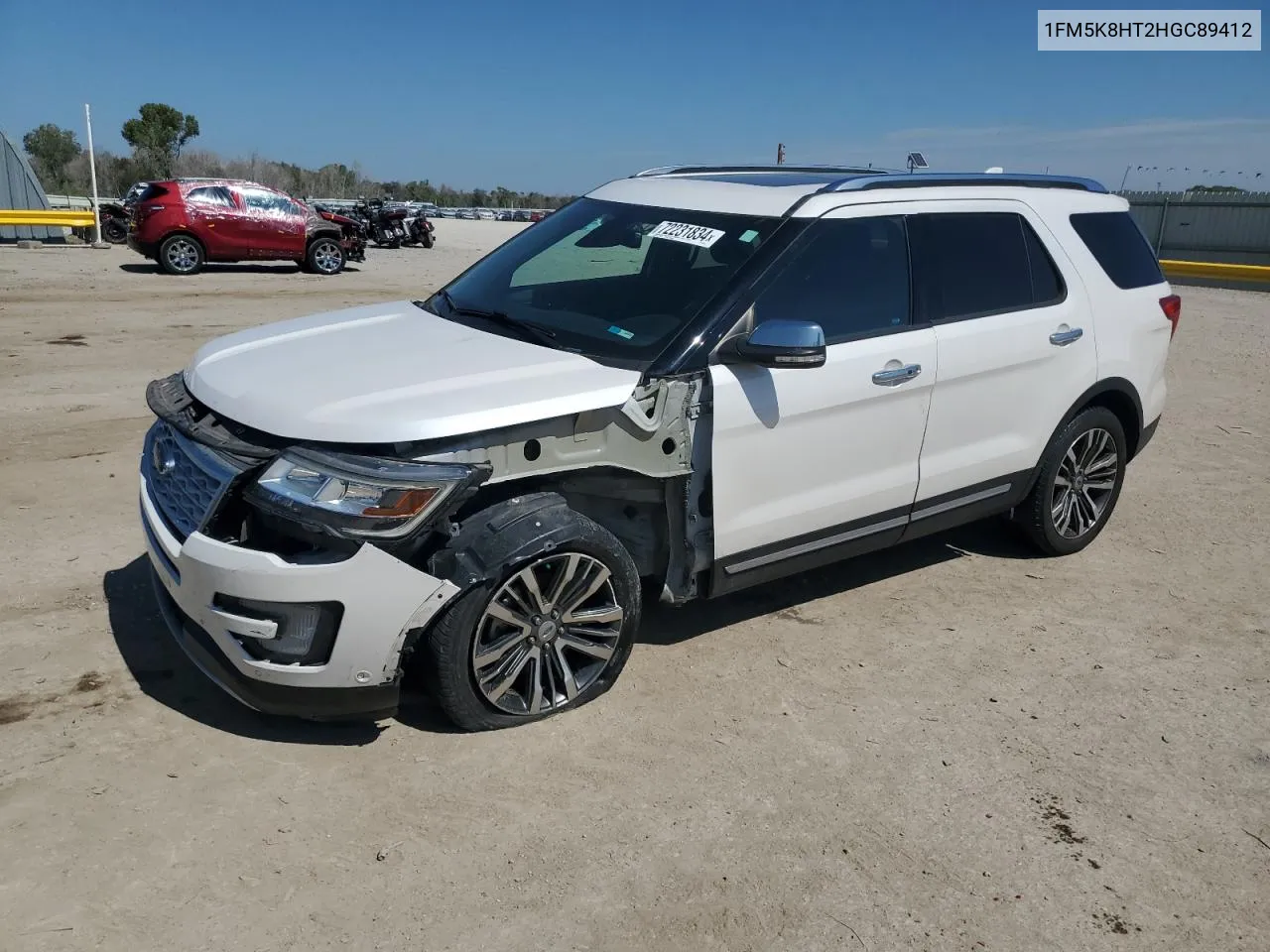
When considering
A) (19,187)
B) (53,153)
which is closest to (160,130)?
(53,153)

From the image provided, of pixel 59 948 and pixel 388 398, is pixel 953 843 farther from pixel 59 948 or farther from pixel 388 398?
pixel 59 948

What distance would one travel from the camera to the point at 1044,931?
2.90 meters

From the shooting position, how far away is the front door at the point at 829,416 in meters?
4.00

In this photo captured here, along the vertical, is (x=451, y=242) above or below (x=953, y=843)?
above

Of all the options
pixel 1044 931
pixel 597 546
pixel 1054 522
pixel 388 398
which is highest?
pixel 388 398

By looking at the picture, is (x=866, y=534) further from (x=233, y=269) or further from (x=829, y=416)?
(x=233, y=269)

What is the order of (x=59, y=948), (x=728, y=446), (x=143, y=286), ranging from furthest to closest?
1. (x=143, y=286)
2. (x=728, y=446)
3. (x=59, y=948)

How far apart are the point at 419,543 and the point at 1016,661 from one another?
2.63m

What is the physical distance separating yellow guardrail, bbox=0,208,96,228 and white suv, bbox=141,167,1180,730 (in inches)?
913

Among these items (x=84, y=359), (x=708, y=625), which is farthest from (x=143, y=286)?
(x=708, y=625)

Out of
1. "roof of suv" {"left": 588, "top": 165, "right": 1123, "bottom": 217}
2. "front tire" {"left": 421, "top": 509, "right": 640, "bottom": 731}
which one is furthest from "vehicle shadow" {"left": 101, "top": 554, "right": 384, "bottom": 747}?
"roof of suv" {"left": 588, "top": 165, "right": 1123, "bottom": 217}

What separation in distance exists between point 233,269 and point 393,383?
19.1 meters

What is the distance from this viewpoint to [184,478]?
11.7 ft

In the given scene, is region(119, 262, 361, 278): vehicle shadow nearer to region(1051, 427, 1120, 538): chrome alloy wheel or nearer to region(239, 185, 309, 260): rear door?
region(239, 185, 309, 260): rear door
